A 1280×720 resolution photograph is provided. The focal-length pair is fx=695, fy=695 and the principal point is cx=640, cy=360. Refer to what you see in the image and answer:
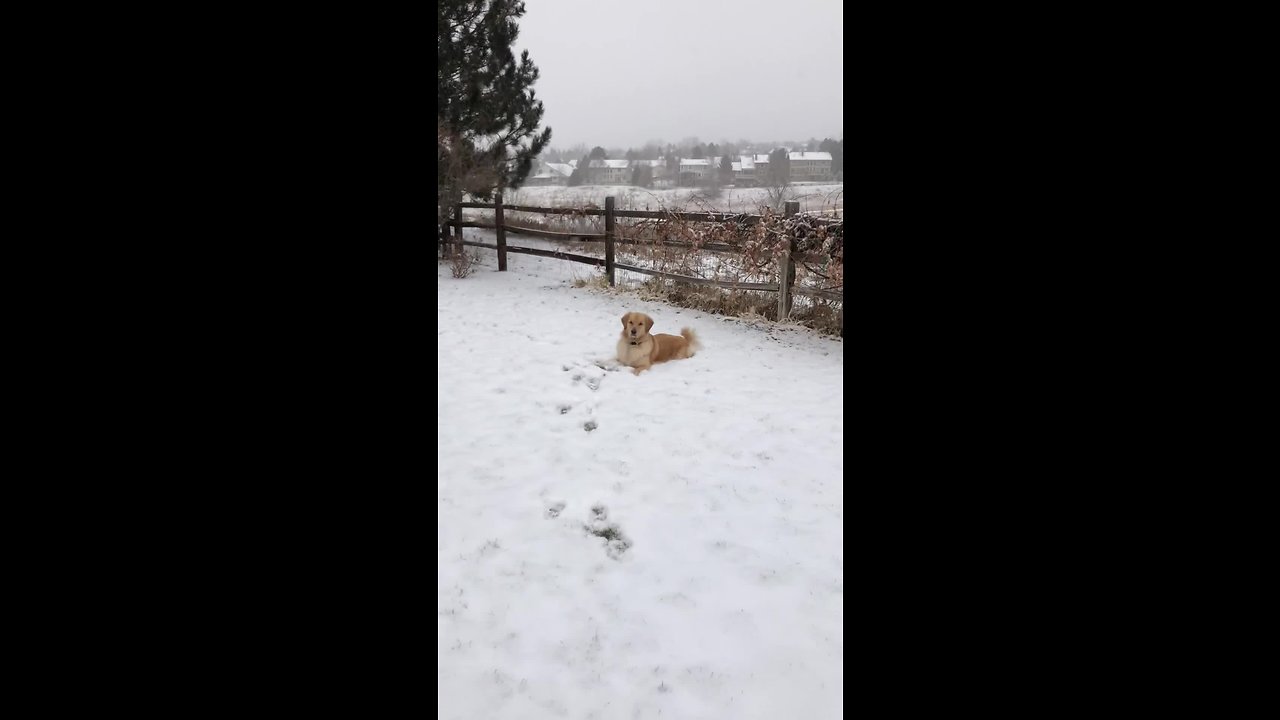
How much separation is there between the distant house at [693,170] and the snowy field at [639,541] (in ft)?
28.9

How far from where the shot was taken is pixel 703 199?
878 cm

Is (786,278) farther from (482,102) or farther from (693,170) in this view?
(693,170)

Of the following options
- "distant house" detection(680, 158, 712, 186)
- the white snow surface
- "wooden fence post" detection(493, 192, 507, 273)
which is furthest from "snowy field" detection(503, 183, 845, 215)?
"distant house" detection(680, 158, 712, 186)

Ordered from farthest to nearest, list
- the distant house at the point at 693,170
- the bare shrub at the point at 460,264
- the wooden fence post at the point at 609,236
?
the distant house at the point at 693,170 → the bare shrub at the point at 460,264 → the wooden fence post at the point at 609,236

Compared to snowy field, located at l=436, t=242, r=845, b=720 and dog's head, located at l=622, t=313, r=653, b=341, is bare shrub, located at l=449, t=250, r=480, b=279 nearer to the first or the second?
snowy field, located at l=436, t=242, r=845, b=720

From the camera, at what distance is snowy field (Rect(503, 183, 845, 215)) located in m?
6.83

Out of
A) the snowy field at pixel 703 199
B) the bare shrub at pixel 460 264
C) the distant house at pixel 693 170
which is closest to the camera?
the snowy field at pixel 703 199

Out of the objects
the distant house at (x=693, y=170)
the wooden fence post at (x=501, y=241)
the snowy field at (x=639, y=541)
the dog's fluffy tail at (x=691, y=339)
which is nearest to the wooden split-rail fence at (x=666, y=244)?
the wooden fence post at (x=501, y=241)

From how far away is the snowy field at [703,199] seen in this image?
6.83 m

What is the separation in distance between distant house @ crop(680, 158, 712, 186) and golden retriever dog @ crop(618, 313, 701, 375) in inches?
312

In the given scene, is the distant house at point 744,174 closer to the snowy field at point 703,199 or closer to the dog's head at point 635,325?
the snowy field at point 703,199
